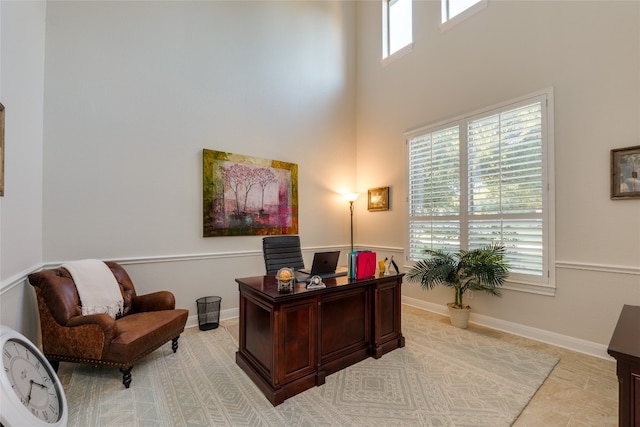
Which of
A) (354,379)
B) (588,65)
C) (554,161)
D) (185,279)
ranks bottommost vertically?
(354,379)

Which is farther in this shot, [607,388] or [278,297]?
[607,388]

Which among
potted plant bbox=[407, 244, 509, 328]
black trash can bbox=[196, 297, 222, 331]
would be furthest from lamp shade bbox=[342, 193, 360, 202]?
black trash can bbox=[196, 297, 222, 331]

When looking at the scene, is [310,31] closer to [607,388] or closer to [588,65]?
[588,65]

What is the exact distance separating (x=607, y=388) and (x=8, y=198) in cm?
473

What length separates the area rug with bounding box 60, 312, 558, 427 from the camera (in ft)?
6.13

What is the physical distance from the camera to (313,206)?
475 cm

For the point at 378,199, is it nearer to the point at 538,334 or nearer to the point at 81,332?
the point at 538,334

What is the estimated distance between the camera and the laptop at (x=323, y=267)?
8.39 feet

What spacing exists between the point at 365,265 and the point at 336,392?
3.52ft

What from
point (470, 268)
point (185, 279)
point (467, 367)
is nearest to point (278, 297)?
point (467, 367)

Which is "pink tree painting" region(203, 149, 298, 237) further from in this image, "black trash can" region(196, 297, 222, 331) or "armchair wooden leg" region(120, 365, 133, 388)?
"armchair wooden leg" region(120, 365, 133, 388)

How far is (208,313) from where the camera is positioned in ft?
11.6

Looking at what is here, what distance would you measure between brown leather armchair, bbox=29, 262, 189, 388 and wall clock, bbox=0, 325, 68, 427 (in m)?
0.31

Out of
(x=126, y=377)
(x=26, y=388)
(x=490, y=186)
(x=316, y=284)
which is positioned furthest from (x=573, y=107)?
(x=26, y=388)
